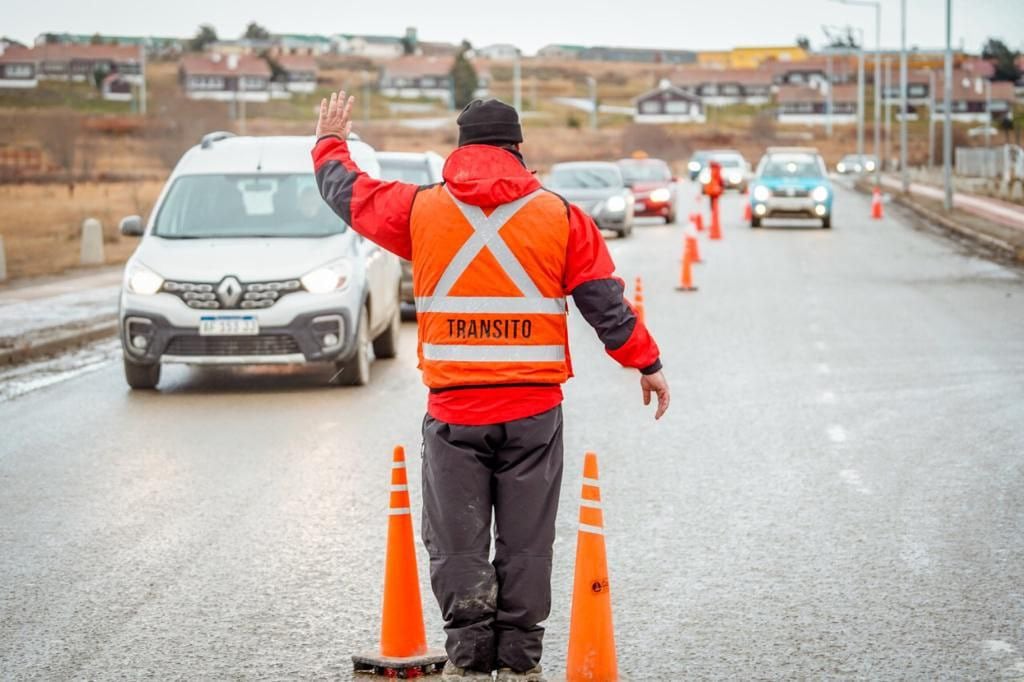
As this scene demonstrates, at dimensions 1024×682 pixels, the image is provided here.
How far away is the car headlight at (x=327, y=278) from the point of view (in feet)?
43.4

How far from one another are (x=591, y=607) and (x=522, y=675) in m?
0.30

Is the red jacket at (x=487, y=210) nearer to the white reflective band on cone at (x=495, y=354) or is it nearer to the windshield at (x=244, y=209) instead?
the white reflective band on cone at (x=495, y=354)

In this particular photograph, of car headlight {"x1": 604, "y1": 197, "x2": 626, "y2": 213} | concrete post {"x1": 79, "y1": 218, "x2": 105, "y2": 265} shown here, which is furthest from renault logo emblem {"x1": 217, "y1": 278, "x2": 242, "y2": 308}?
car headlight {"x1": 604, "y1": 197, "x2": 626, "y2": 213}

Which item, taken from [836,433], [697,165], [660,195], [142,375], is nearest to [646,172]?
[660,195]

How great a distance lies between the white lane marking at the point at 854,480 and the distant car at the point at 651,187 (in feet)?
104

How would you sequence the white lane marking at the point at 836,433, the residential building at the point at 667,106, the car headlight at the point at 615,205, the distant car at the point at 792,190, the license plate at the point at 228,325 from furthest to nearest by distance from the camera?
the residential building at the point at 667,106, the distant car at the point at 792,190, the car headlight at the point at 615,205, the license plate at the point at 228,325, the white lane marking at the point at 836,433

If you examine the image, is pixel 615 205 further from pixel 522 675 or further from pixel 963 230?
pixel 522 675

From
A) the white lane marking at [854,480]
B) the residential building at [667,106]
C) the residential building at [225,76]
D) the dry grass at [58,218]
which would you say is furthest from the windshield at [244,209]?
the residential building at [667,106]

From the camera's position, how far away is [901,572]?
7.26 meters

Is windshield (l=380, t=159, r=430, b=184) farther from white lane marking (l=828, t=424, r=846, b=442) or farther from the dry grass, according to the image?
white lane marking (l=828, t=424, r=846, b=442)

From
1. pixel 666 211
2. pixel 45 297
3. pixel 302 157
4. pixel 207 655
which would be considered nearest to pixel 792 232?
pixel 666 211

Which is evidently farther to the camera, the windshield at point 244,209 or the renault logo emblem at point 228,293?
the windshield at point 244,209

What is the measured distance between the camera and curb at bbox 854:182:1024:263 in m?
29.0

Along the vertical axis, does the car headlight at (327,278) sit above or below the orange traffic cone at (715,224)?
above
